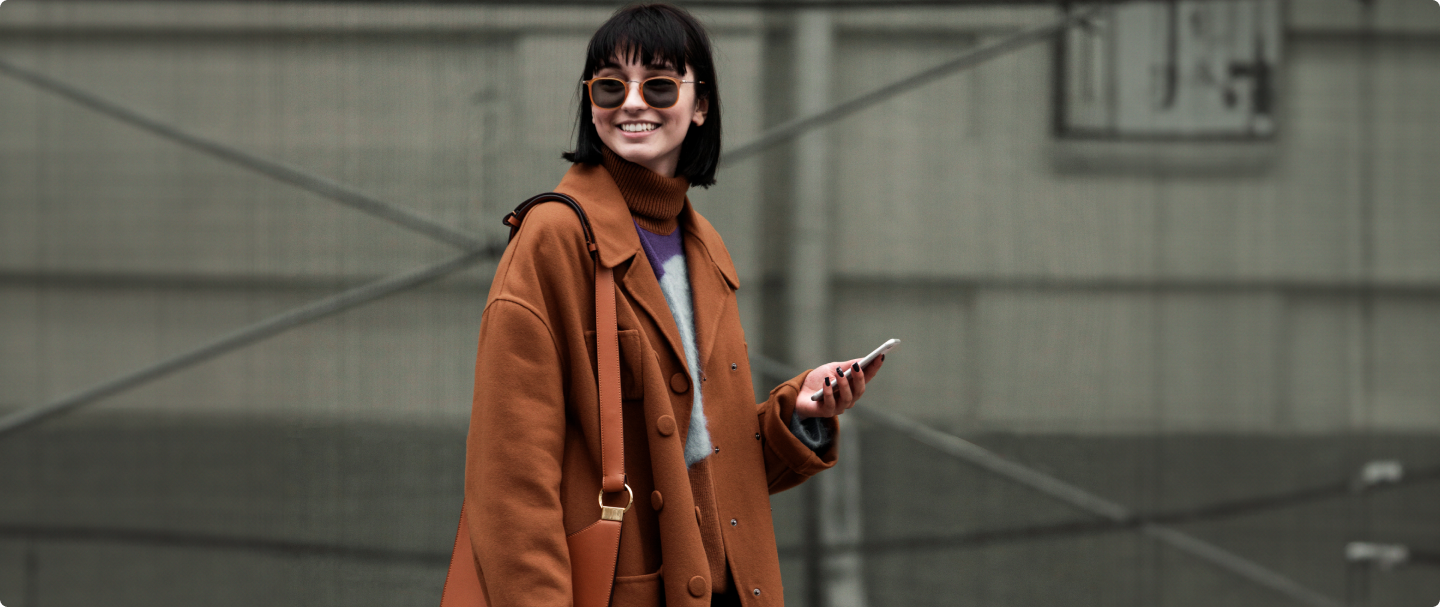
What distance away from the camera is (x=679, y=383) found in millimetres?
1338

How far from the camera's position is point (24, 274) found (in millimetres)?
3049

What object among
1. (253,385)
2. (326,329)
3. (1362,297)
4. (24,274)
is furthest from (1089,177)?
(24,274)

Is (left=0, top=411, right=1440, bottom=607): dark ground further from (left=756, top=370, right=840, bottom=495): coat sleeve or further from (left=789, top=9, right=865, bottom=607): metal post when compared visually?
(left=756, top=370, right=840, bottom=495): coat sleeve

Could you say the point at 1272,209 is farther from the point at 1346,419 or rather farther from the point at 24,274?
the point at 24,274

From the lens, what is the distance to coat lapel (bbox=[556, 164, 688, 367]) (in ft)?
4.32

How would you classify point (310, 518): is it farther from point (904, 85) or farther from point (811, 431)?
point (904, 85)

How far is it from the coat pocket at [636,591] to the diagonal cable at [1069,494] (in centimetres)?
175

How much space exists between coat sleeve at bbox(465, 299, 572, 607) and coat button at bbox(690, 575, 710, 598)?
0.15m

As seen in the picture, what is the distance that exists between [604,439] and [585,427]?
31 millimetres

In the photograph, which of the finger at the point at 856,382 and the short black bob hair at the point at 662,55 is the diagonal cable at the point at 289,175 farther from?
the finger at the point at 856,382

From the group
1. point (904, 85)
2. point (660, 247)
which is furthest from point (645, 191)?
point (904, 85)

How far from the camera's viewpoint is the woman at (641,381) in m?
1.21

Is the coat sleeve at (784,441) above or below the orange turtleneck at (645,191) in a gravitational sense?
below

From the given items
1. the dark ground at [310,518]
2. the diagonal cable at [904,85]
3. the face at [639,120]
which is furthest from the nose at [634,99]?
the dark ground at [310,518]
